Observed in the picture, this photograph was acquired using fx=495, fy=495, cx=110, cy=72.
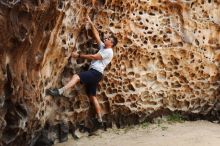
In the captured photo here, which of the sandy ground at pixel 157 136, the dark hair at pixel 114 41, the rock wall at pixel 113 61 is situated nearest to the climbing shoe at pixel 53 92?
the rock wall at pixel 113 61

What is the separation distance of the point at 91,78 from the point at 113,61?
0.67 meters

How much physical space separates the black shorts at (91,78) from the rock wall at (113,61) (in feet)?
0.56

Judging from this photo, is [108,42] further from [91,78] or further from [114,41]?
[91,78]

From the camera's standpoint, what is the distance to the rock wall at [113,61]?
5.64m

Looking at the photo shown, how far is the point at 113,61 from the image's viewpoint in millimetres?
7805

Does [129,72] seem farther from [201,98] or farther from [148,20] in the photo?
[201,98]

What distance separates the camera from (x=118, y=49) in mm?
7832

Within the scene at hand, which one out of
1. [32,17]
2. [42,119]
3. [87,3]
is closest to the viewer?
[32,17]

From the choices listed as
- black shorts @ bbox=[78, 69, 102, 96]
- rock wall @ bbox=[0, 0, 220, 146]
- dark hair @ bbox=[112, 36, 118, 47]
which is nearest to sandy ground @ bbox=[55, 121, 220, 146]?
rock wall @ bbox=[0, 0, 220, 146]

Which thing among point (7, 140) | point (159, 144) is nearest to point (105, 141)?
point (159, 144)

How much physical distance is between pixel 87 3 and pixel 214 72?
2.95 m

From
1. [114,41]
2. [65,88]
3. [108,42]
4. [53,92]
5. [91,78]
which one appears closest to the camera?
[53,92]

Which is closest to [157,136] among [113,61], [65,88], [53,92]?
[113,61]

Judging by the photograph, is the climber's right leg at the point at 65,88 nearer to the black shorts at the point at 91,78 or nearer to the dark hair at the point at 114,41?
the black shorts at the point at 91,78
